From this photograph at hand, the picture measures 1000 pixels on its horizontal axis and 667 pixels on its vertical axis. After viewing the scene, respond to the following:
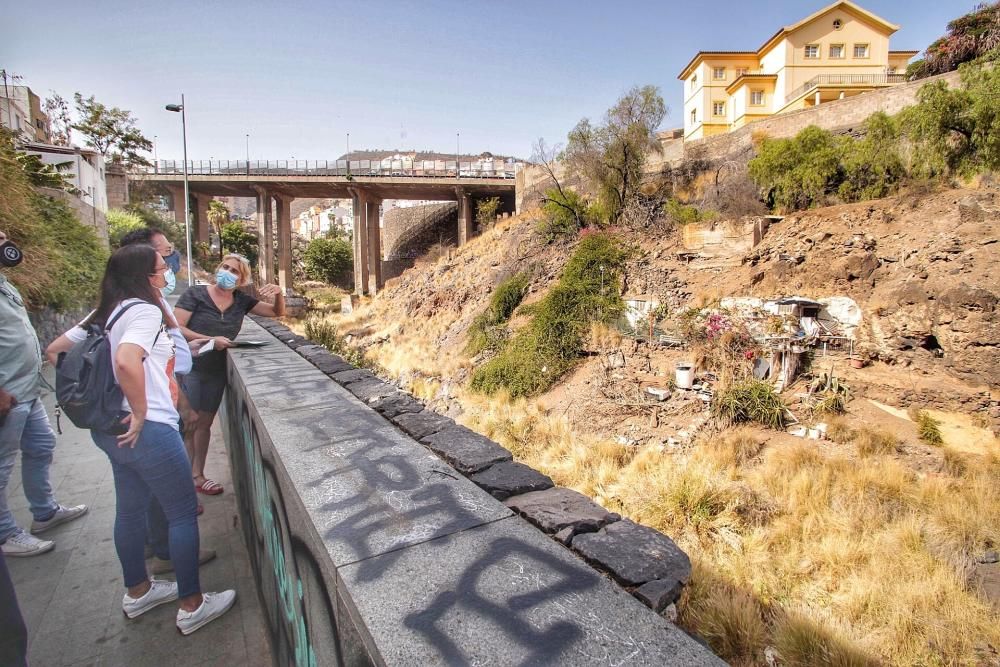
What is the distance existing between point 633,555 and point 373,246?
29.5 m

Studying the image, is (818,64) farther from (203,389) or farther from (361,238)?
(203,389)

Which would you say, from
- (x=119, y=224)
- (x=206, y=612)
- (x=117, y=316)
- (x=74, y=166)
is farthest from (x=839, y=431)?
(x=119, y=224)

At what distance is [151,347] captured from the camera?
218cm

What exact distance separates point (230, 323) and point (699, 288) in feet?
34.0

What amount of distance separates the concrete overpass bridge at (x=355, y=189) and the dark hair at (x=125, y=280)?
25.5 meters

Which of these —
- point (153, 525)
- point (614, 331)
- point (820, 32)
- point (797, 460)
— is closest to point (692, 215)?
point (614, 331)

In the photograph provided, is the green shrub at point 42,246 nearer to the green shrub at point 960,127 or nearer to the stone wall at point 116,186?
the green shrub at point 960,127

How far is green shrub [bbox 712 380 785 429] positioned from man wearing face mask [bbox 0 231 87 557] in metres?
8.21

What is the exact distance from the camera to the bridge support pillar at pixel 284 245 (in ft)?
95.9

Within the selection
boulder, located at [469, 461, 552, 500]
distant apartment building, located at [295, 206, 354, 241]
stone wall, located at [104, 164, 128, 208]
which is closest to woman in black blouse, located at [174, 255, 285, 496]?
boulder, located at [469, 461, 552, 500]

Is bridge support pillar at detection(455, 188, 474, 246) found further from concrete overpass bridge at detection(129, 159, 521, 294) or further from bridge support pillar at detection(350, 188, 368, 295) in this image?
bridge support pillar at detection(350, 188, 368, 295)

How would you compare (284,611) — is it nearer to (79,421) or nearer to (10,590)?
(10,590)

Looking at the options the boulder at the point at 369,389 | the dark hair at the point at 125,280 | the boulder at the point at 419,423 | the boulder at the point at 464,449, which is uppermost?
the dark hair at the point at 125,280

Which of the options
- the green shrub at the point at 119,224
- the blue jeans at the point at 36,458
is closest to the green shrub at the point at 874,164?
the blue jeans at the point at 36,458
